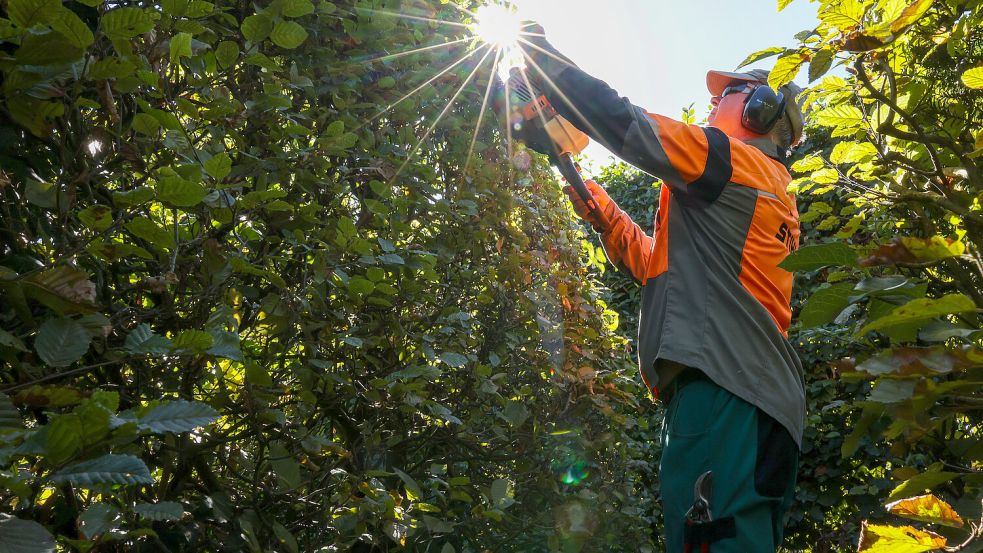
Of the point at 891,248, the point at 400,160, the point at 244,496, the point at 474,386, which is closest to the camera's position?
the point at 891,248

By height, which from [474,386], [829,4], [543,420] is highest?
[829,4]

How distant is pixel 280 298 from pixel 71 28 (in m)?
0.79

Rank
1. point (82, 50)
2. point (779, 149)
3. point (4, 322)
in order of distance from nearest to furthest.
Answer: point (82, 50)
point (4, 322)
point (779, 149)

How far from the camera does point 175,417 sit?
85cm

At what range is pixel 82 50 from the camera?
39.2 inches

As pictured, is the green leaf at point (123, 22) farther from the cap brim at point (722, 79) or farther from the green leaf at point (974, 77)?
the cap brim at point (722, 79)

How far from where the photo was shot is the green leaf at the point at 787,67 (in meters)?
1.46

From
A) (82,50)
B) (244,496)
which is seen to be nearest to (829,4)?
(82,50)

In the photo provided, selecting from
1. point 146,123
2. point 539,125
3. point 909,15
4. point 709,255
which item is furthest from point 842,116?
point 146,123

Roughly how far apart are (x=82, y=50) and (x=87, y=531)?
25.8 inches

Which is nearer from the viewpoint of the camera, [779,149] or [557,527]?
[557,527]

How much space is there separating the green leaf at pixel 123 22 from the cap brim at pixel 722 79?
210 cm

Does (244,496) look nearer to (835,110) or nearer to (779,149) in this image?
(835,110)

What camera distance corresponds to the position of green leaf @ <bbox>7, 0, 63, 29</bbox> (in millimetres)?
936
